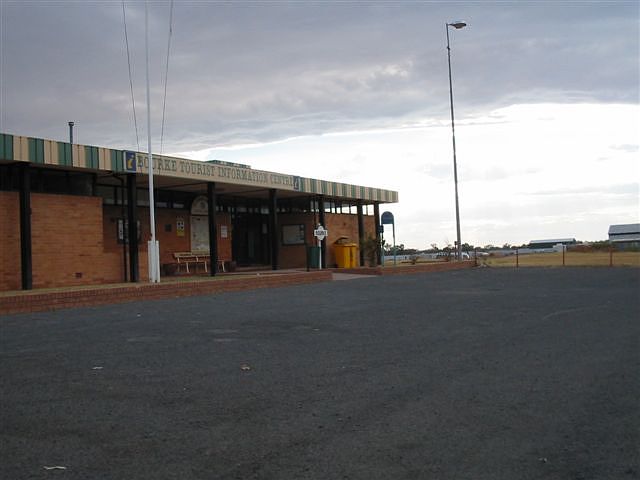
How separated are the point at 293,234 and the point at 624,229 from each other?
87.3 metres

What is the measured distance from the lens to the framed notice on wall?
1394 inches

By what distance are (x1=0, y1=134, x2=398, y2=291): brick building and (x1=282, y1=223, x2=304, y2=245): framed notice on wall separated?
53 mm

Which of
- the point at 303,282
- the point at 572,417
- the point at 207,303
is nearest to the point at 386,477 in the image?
the point at 572,417

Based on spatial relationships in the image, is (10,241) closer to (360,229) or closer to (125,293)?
(125,293)

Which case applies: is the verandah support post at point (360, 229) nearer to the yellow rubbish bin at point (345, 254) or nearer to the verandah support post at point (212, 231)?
the yellow rubbish bin at point (345, 254)

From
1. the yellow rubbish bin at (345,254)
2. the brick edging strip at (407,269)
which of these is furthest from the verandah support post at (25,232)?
the yellow rubbish bin at (345,254)

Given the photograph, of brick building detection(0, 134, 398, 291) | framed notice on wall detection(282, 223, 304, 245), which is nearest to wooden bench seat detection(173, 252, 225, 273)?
brick building detection(0, 134, 398, 291)

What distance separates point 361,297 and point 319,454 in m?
13.2

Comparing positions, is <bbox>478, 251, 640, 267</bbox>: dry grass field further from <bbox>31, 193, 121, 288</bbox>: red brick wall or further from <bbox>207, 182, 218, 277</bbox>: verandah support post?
<bbox>31, 193, 121, 288</bbox>: red brick wall

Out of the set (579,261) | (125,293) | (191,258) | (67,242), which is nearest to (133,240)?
(67,242)

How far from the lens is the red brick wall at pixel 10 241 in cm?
1820

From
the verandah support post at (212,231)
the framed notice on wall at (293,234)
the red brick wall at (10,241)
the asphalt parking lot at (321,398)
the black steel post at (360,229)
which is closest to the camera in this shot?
the asphalt parking lot at (321,398)

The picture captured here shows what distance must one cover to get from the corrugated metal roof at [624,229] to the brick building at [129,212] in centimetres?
7982

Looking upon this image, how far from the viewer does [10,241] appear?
60.3ft
